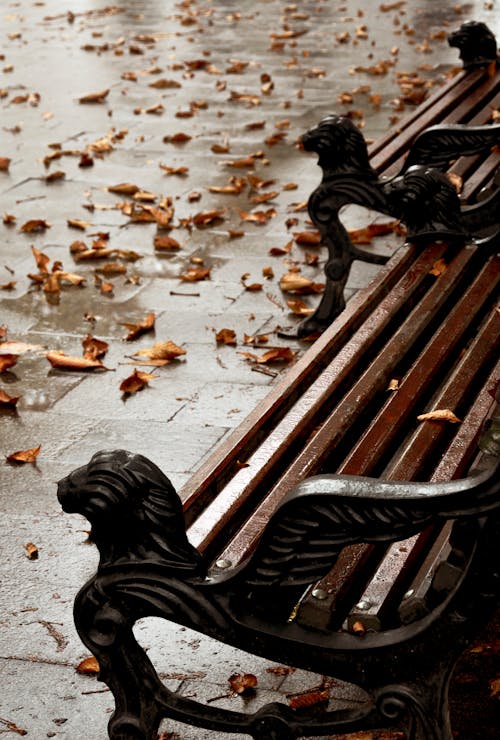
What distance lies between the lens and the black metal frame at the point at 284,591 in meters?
2.16

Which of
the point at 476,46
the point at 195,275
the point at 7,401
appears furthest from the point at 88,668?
the point at 476,46

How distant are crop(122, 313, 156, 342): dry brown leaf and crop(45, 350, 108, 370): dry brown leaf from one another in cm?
25

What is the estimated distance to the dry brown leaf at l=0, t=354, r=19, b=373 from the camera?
4.57 m

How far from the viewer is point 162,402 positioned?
424 cm

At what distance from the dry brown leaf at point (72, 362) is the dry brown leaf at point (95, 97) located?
466 centimetres

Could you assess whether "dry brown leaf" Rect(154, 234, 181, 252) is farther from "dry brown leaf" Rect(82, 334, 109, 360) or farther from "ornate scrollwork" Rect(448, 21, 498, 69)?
"ornate scrollwork" Rect(448, 21, 498, 69)

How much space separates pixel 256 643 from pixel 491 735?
2.07 feet

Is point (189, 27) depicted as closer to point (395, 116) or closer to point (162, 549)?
point (395, 116)

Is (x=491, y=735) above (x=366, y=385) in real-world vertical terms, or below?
below

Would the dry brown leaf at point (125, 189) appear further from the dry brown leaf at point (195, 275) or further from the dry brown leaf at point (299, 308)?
the dry brown leaf at point (299, 308)

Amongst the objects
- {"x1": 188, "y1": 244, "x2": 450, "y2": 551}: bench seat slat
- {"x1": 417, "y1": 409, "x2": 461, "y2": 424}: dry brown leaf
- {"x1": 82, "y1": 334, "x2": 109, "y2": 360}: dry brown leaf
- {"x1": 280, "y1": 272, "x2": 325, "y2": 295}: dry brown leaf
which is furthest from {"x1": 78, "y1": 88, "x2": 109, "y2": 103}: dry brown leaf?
{"x1": 417, "y1": 409, "x2": 461, "y2": 424}: dry brown leaf

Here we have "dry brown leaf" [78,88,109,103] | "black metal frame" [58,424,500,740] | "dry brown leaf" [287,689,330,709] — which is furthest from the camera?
"dry brown leaf" [78,88,109,103]

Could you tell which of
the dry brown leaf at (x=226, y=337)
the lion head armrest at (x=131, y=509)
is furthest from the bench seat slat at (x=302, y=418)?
the dry brown leaf at (x=226, y=337)

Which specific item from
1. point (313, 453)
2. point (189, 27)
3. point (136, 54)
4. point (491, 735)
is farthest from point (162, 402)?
point (189, 27)
